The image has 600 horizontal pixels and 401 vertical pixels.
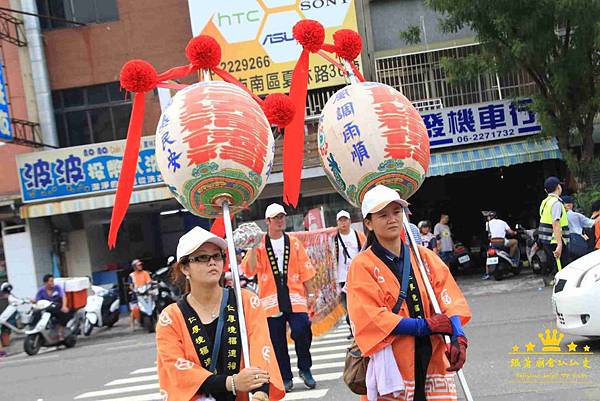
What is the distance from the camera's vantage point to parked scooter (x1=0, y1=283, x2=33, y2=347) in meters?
15.4

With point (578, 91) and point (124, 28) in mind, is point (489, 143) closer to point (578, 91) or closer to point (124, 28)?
point (578, 91)

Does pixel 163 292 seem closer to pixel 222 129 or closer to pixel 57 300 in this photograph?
pixel 57 300

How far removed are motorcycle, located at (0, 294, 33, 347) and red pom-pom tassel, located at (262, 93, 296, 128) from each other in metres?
11.6

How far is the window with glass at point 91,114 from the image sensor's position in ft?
66.2

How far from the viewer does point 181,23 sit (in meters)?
20.0

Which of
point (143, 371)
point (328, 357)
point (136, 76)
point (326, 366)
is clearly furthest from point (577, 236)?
point (136, 76)

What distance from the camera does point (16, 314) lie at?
15828mm

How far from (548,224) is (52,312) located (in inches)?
367

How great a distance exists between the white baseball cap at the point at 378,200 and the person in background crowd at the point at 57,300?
1221 centimetres

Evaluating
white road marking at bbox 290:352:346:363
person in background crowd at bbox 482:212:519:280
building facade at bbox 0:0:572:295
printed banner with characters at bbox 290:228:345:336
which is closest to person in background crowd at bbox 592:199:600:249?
printed banner with characters at bbox 290:228:345:336

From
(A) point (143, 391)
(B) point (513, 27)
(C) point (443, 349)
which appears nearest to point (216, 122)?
(C) point (443, 349)

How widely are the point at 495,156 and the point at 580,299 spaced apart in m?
9.54

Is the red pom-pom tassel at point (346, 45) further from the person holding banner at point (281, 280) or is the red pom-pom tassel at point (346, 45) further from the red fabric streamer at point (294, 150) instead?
the person holding banner at point (281, 280)

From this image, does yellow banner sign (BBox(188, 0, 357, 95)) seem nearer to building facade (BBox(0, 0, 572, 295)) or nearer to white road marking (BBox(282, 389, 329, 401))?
building facade (BBox(0, 0, 572, 295))
